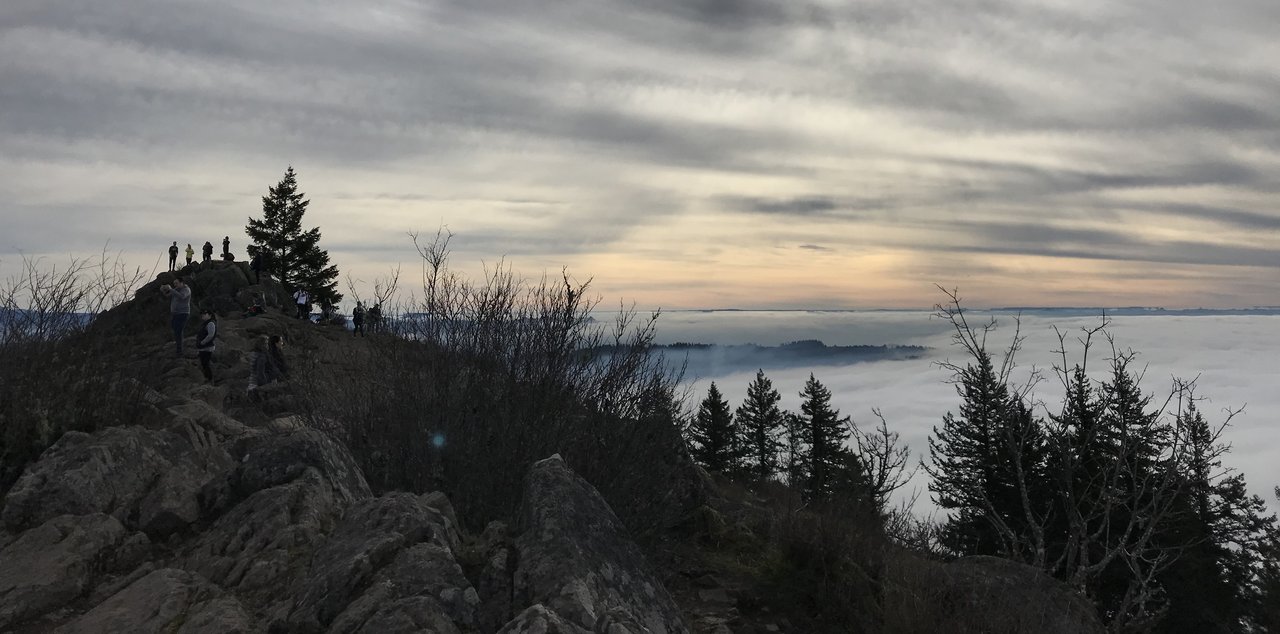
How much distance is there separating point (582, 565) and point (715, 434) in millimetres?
48193

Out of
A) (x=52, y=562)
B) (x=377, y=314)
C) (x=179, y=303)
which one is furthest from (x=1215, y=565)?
(x=179, y=303)

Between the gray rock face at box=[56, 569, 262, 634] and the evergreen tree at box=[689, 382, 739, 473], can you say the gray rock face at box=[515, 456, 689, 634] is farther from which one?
the evergreen tree at box=[689, 382, 739, 473]

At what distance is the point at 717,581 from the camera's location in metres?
10.5

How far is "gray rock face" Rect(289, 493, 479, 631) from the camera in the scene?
14.3ft

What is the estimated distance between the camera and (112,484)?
21.9ft

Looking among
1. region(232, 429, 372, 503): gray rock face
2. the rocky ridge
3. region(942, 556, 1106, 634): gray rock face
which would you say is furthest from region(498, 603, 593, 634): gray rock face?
region(942, 556, 1106, 634): gray rock face

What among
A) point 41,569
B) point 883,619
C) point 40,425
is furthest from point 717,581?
point 40,425

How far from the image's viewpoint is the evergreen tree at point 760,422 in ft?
179

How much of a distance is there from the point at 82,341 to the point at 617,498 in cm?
783

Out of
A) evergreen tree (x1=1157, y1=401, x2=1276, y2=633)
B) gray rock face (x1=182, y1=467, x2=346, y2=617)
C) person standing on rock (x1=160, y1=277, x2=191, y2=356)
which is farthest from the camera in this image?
evergreen tree (x1=1157, y1=401, x2=1276, y2=633)

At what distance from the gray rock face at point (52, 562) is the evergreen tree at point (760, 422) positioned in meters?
49.7

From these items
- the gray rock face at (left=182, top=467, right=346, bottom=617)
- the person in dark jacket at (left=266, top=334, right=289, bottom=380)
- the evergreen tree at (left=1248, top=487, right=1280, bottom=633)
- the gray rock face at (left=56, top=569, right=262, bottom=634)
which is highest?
the person in dark jacket at (left=266, top=334, right=289, bottom=380)

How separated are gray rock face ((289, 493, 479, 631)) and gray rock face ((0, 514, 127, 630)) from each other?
7.19ft

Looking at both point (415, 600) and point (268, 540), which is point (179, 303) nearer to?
point (268, 540)
